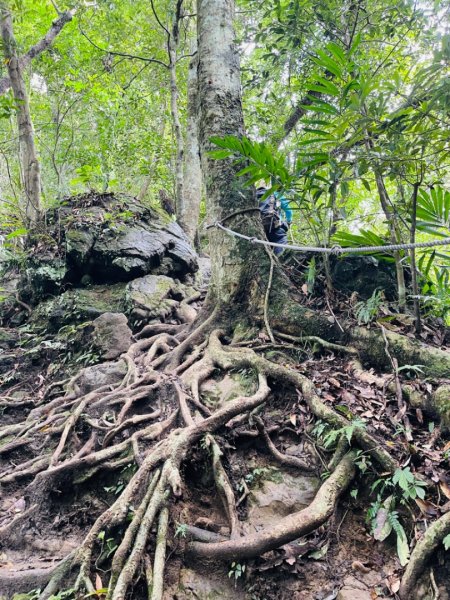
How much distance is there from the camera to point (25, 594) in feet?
7.84

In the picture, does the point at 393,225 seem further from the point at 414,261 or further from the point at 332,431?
the point at 332,431

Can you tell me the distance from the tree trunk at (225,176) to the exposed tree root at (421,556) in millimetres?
2518

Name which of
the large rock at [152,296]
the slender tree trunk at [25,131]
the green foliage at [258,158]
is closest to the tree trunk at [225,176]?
the green foliage at [258,158]

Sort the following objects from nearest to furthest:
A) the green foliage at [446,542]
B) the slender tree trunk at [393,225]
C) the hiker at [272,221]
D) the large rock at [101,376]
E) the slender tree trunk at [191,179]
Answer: the green foliage at [446,542]
the slender tree trunk at [393,225]
the large rock at [101,376]
the hiker at [272,221]
the slender tree trunk at [191,179]

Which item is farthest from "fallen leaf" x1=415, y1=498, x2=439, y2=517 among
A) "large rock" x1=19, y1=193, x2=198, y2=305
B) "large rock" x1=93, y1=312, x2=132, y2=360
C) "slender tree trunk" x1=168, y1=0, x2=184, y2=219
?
"slender tree trunk" x1=168, y1=0, x2=184, y2=219

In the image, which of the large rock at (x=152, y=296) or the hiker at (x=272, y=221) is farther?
the large rock at (x=152, y=296)

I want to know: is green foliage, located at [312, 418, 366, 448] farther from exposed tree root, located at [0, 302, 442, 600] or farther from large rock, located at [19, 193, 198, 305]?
large rock, located at [19, 193, 198, 305]

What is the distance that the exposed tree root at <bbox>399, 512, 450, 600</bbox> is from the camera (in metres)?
1.89

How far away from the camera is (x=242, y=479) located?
278 centimetres

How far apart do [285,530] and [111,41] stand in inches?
594

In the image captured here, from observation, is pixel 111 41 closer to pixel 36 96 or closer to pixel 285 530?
pixel 36 96

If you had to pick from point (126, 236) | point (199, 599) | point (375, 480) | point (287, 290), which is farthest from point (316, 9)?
point (199, 599)

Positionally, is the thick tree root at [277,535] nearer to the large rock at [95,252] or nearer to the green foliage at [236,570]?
the green foliage at [236,570]

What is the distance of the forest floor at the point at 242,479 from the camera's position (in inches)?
A: 85.1
